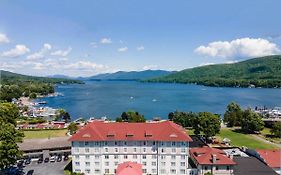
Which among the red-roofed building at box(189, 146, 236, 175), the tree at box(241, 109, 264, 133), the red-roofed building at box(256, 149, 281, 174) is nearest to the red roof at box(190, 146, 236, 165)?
the red-roofed building at box(189, 146, 236, 175)

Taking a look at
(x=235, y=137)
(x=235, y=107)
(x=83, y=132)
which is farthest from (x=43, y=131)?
(x=235, y=107)

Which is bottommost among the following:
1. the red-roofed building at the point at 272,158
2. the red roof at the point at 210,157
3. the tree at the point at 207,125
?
the red-roofed building at the point at 272,158

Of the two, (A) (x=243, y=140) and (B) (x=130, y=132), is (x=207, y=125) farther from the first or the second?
(B) (x=130, y=132)

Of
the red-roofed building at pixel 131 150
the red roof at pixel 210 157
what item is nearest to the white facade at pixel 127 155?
the red-roofed building at pixel 131 150

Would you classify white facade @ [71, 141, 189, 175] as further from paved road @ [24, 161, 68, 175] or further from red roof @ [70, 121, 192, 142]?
paved road @ [24, 161, 68, 175]

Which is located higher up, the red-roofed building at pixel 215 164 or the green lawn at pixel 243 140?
the red-roofed building at pixel 215 164

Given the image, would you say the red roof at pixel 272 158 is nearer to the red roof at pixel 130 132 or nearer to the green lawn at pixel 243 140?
the green lawn at pixel 243 140

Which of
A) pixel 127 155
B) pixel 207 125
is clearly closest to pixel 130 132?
pixel 127 155
